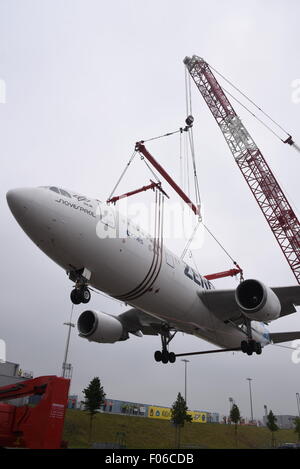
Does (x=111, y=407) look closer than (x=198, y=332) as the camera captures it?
No

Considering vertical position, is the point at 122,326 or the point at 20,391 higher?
the point at 122,326

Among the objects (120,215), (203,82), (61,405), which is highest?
(203,82)

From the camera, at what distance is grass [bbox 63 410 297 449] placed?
39312mm

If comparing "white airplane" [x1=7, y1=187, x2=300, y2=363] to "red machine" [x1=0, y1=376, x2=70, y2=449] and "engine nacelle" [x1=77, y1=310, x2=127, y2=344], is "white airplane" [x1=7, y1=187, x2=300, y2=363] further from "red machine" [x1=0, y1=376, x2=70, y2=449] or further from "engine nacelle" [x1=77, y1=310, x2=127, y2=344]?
"red machine" [x1=0, y1=376, x2=70, y2=449]

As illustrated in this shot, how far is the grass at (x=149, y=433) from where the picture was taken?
39.3 metres

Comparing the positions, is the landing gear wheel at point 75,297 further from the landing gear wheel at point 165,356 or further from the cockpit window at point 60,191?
the landing gear wheel at point 165,356

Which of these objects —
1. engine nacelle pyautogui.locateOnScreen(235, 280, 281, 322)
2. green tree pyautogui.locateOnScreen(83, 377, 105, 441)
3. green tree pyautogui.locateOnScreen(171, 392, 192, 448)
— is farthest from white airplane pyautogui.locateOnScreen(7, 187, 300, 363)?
green tree pyautogui.locateOnScreen(171, 392, 192, 448)

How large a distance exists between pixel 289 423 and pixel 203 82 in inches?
3588

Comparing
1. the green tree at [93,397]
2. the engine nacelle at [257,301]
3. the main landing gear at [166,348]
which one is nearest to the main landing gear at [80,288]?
the engine nacelle at [257,301]

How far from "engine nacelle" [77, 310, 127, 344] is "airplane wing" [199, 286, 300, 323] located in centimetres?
522

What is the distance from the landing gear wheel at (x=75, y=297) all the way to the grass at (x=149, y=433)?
28292 mm

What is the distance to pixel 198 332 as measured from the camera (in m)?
19.6
